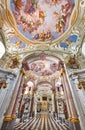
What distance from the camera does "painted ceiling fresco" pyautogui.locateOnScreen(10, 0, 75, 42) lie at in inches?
345

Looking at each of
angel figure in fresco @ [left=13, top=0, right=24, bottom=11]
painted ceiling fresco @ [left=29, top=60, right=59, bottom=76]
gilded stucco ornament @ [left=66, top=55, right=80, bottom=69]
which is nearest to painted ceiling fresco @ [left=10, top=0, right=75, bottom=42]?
angel figure in fresco @ [left=13, top=0, right=24, bottom=11]

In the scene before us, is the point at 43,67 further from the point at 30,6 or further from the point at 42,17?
the point at 30,6

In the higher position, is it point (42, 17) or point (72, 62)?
point (42, 17)

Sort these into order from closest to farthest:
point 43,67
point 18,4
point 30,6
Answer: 1. point 18,4
2. point 30,6
3. point 43,67

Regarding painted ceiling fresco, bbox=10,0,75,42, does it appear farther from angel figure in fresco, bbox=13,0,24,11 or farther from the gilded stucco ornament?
the gilded stucco ornament

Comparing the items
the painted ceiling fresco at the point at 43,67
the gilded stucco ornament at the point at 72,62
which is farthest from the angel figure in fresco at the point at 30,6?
the painted ceiling fresco at the point at 43,67

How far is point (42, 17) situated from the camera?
9828mm

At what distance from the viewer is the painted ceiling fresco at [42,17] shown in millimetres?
8759

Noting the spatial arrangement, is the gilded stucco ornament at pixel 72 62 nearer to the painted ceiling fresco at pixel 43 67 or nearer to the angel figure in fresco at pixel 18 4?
the painted ceiling fresco at pixel 43 67

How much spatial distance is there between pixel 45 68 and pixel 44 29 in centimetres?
751

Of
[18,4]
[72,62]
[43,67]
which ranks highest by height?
[18,4]

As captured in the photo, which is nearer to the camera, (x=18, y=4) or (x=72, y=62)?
(x=18, y=4)

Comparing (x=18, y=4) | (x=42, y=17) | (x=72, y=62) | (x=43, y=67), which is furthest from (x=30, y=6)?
(x=43, y=67)

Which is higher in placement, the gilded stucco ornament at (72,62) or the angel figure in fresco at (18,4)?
the angel figure in fresco at (18,4)
